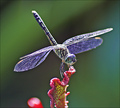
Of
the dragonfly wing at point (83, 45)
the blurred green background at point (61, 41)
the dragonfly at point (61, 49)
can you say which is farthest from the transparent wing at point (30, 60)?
the blurred green background at point (61, 41)

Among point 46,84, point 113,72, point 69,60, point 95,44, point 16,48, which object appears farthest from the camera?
point 46,84

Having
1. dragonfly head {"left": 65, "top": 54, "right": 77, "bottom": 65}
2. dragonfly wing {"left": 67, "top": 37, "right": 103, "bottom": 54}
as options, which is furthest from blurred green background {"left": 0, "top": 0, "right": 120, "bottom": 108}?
dragonfly head {"left": 65, "top": 54, "right": 77, "bottom": 65}

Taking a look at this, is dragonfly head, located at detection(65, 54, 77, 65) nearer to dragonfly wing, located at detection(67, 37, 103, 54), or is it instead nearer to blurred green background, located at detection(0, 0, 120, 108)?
dragonfly wing, located at detection(67, 37, 103, 54)

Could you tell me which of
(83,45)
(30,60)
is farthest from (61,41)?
(30,60)

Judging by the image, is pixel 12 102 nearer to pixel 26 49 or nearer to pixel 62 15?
pixel 26 49

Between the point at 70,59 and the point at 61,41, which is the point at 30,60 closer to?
the point at 70,59

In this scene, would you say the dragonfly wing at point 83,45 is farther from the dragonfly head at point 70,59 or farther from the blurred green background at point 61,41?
the blurred green background at point 61,41

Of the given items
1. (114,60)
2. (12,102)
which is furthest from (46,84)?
(114,60)
